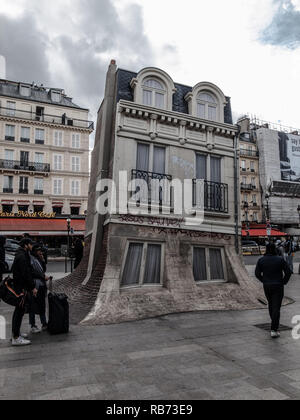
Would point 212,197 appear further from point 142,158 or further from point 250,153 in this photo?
point 250,153

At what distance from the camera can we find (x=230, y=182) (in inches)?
423

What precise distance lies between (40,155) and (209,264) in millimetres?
33512

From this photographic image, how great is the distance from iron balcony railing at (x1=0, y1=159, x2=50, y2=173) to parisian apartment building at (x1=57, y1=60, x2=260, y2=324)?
2948 cm

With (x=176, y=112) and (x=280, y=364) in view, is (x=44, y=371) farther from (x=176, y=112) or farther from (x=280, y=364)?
(x=176, y=112)

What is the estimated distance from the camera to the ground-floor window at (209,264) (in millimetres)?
9719

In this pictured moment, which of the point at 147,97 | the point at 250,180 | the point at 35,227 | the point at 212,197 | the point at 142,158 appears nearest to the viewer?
the point at 142,158

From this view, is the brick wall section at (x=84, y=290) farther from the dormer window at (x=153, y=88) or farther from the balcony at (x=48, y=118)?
the balcony at (x=48, y=118)

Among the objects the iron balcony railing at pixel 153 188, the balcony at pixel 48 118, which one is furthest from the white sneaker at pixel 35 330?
the balcony at pixel 48 118

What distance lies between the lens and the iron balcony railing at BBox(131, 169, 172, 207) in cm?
920

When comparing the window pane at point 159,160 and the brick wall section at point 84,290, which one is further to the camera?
the window pane at point 159,160

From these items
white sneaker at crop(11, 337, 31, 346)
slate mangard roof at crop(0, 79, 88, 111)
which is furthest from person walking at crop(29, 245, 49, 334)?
slate mangard roof at crop(0, 79, 88, 111)

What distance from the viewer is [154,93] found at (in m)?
9.96

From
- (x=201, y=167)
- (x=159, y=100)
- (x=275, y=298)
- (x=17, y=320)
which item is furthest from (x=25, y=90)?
(x=275, y=298)

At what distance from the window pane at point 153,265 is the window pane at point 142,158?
2.29 metres
